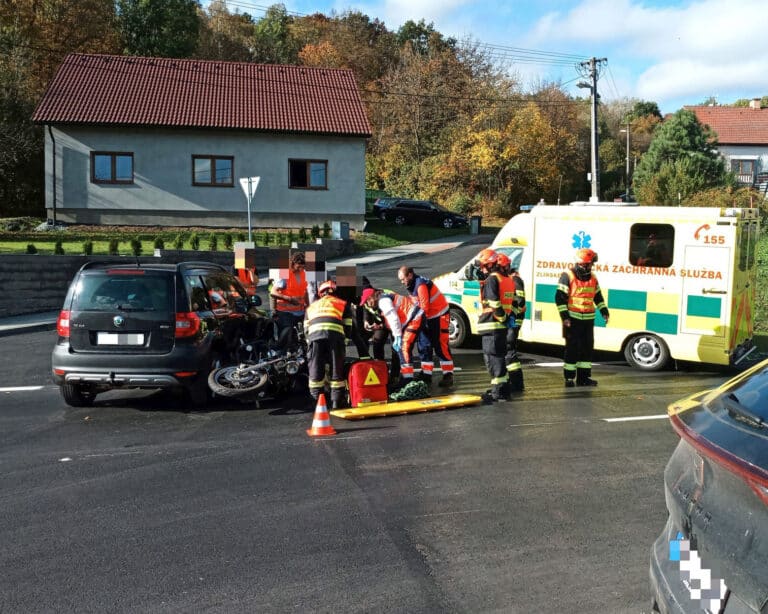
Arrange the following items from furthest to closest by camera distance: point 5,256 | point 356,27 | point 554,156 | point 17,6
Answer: point 356,27, point 554,156, point 17,6, point 5,256

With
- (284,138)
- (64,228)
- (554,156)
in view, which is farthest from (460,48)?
(64,228)

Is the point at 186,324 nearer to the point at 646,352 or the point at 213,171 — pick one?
the point at 646,352

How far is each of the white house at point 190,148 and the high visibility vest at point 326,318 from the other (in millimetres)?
22452

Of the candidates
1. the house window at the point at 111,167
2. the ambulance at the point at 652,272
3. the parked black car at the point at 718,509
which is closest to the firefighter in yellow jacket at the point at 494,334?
the ambulance at the point at 652,272

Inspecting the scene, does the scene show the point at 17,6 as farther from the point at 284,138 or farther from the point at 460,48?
the point at 460,48

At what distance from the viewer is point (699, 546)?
2.66m

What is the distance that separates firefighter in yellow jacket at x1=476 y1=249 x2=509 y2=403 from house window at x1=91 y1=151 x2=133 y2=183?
23.7m

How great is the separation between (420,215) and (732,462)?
114 ft

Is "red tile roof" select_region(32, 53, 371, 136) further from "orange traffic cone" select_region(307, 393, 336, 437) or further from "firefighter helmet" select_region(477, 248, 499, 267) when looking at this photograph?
"orange traffic cone" select_region(307, 393, 336, 437)

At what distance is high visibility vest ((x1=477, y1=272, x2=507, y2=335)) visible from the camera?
8.92 m

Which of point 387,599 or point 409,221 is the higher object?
point 409,221

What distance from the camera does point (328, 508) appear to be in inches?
218

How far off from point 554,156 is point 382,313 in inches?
1505

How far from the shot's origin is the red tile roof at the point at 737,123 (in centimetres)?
5991
